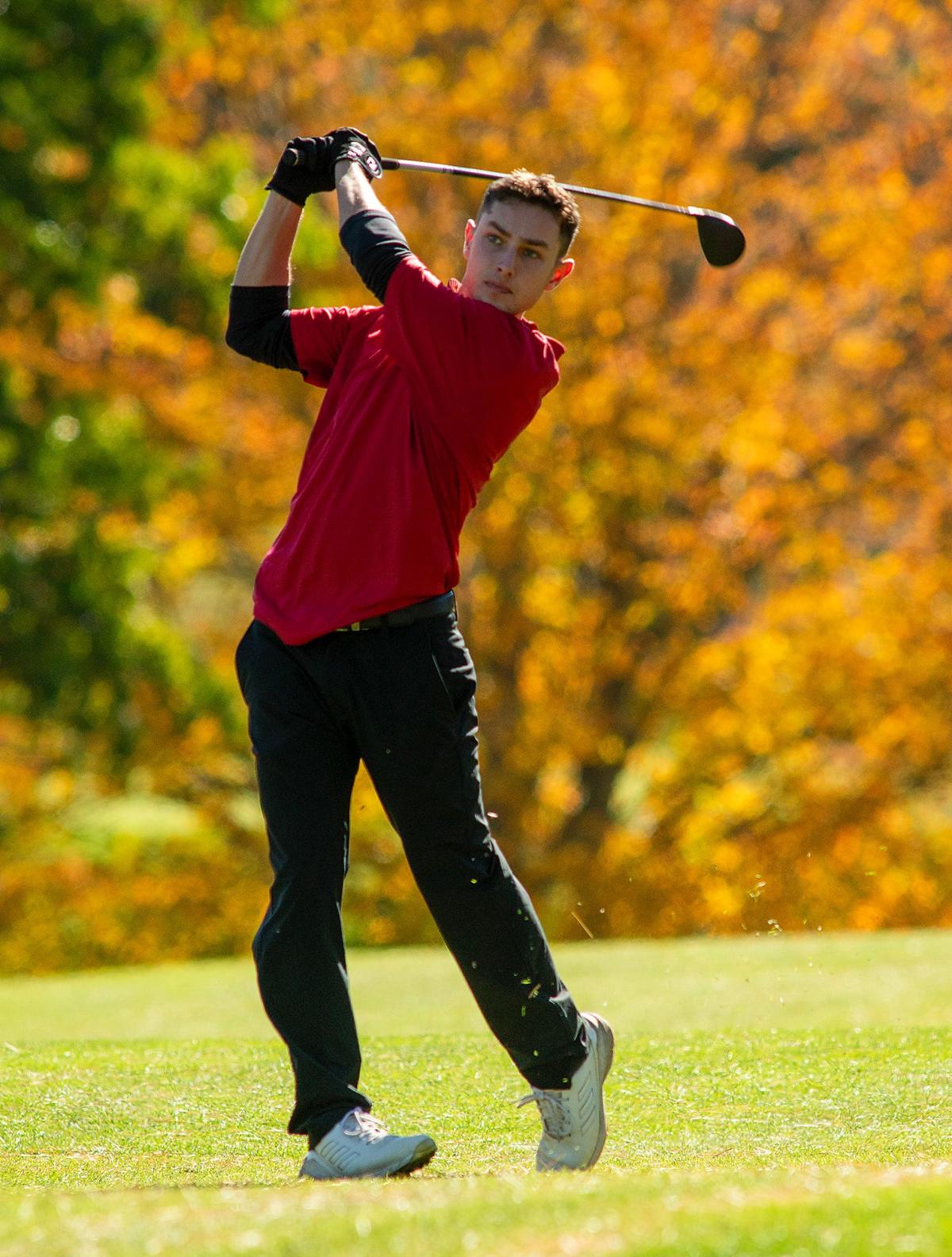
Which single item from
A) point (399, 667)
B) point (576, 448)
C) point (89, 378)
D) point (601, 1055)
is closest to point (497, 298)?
point (399, 667)

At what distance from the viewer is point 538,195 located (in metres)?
3.88

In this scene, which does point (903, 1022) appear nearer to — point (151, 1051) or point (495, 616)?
point (151, 1051)

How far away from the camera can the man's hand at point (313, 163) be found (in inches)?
159

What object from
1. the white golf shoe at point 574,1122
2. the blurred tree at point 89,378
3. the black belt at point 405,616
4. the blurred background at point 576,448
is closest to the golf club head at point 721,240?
the black belt at point 405,616

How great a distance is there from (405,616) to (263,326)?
0.80m

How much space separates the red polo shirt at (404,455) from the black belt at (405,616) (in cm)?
2

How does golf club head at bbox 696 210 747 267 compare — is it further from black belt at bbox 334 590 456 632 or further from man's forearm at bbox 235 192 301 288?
black belt at bbox 334 590 456 632

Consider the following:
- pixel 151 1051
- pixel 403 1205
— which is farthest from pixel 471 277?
pixel 151 1051

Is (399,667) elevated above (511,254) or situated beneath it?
situated beneath

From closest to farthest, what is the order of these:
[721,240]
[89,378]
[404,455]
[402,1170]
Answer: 1. [402,1170]
2. [404,455]
3. [721,240]
4. [89,378]

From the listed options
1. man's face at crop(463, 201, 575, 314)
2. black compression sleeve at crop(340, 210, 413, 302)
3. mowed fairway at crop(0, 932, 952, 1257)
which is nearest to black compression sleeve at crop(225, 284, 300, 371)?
black compression sleeve at crop(340, 210, 413, 302)

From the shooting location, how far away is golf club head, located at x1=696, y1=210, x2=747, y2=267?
504 centimetres

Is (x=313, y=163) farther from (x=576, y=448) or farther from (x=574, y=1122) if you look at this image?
(x=576, y=448)

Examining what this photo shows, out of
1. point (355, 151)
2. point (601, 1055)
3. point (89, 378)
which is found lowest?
point (601, 1055)
